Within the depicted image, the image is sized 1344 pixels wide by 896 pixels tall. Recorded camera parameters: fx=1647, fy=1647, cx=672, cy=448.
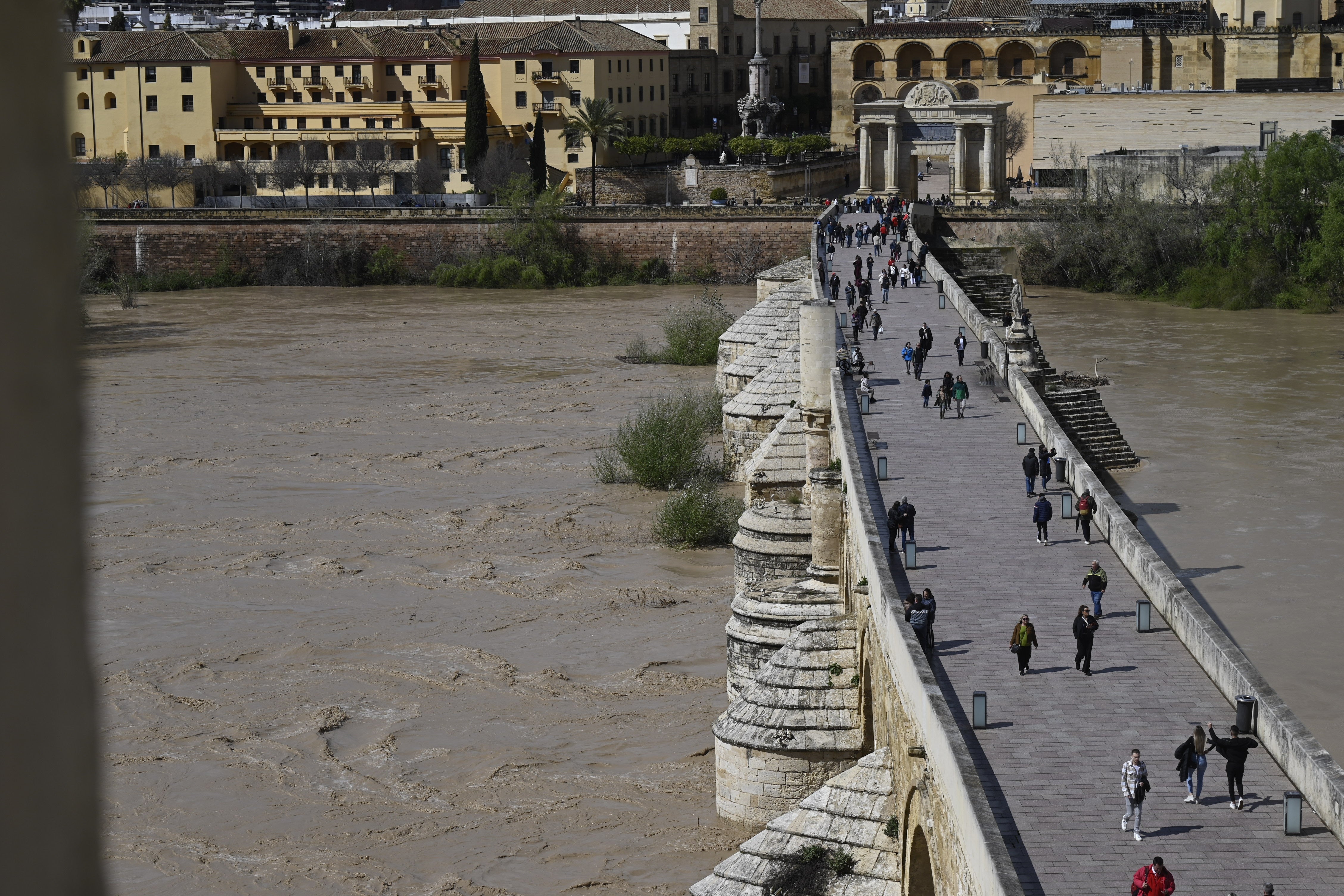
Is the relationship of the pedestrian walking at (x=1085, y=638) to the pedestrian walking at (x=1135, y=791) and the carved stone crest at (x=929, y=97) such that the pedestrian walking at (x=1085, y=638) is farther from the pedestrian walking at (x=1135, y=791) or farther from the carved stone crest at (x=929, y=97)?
the carved stone crest at (x=929, y=97)

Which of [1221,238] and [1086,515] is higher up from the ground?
[1221,238]

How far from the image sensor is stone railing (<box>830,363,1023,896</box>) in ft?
31.2

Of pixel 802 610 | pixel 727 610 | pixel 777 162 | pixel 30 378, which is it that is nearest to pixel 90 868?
pixel 30 378

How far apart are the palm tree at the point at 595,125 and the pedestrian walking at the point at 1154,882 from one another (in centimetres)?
7002

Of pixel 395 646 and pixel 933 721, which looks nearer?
pixel 933 721

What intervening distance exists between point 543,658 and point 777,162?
60.8 m

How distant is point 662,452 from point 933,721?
2448 centimetres

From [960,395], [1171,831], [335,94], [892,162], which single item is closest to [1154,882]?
[1171,831]

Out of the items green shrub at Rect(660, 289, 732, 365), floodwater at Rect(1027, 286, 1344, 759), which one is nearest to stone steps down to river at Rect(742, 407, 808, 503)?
floodwater at Rect(1027, 286, 1344, 759)

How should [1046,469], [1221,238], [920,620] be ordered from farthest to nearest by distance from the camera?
[1221,238] < [1046,469] < [920,620]

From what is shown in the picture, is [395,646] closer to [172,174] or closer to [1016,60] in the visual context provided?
[172,174]

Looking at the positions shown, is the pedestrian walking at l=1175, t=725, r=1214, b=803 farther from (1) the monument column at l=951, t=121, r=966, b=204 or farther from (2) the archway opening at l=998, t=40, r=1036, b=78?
(2) the archway opening at l=998, t=40, r=1036, b=78

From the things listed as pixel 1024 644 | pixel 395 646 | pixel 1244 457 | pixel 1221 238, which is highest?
pixel 1221 238

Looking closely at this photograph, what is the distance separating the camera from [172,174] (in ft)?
258
